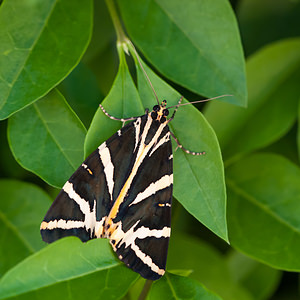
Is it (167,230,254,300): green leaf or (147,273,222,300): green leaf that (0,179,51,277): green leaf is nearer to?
(147,273,222,300): green leaf

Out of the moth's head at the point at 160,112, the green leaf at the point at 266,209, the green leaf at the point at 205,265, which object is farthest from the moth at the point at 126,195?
the green leaf at the point at 205,265

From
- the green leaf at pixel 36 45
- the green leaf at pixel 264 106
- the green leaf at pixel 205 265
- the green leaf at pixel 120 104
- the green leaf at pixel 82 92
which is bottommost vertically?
the green leaf at pixel 205 265

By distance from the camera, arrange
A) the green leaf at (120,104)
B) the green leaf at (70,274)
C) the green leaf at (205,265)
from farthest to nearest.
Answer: the green leaf at (205,265)
the green leaf at (120,104)
the green leaf at (70,274)

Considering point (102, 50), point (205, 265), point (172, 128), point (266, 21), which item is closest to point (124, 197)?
point (172, 128)

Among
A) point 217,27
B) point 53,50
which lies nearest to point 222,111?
point 217,27

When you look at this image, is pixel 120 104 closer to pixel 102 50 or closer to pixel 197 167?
pixel 197 167

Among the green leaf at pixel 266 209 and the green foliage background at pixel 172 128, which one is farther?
the green leaf at pixel 266 209

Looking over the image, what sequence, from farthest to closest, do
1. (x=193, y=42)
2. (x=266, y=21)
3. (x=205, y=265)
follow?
(x=266, y=21)
(x=205, y=265)
(x=193, y=42)

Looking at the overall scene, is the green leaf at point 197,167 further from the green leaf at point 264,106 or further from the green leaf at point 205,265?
the green leaf at point 205,265
